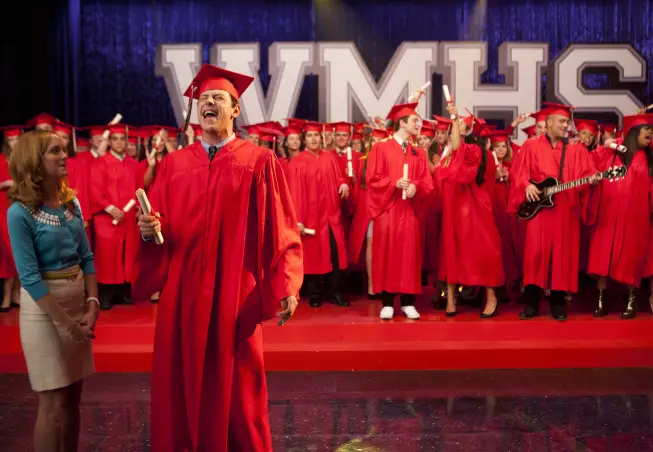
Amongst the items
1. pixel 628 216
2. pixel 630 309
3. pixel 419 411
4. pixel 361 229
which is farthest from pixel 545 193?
pixel 419 411

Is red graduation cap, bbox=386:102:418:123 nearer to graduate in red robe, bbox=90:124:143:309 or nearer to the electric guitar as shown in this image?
the electric guitar

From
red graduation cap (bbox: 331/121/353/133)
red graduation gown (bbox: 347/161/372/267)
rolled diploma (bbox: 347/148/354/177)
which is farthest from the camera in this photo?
red graduation cap (bbox: 331/121/353/133)

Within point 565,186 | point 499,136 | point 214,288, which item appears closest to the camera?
point 214,288

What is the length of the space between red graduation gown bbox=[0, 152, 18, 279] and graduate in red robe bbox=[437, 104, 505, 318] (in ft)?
13.3

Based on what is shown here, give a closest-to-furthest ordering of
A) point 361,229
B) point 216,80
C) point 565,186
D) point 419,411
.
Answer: point 216,80, point 419,411, point 565,186, point 361,229

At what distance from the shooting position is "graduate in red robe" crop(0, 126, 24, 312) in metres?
6.59

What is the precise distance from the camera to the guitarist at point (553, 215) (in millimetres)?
5965

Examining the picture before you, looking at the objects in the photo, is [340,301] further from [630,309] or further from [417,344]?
[630,309]

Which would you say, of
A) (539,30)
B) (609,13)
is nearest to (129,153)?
(539,30)

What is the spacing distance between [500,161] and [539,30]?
3206mm

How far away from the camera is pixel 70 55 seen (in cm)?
923

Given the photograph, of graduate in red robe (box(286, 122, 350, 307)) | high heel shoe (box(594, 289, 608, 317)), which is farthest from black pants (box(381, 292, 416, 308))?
high heel shoe (box(594, 289, 608, 317))

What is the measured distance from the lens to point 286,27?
960cm

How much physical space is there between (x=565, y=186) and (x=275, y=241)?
3811mm
